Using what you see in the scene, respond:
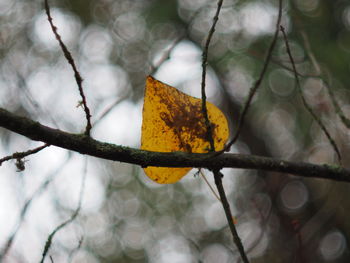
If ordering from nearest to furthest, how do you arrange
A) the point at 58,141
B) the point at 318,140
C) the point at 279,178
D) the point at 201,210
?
1. the point at 58,141
2. the point at 279,178
3. the point at 318,140
4. the point at 201,210

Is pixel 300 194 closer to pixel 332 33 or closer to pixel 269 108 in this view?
pixel 269 108

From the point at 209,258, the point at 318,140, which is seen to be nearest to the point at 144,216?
the point at 209,258

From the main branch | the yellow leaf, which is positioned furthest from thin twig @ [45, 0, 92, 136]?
the yellow leaf

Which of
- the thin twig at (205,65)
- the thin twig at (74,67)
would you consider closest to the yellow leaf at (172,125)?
the thin twig at (205,65)

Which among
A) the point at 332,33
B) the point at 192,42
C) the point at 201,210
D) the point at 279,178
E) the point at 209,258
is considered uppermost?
the point at 192,42

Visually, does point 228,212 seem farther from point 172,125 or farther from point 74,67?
point 74,67

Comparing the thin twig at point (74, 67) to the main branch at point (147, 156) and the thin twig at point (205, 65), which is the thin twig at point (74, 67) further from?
the thin twig at point (205, 65)

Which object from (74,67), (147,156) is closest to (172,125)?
(147,156)
